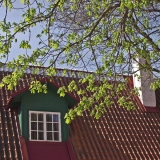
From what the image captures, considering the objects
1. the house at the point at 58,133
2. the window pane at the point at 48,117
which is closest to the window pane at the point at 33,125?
the house at the point at 58,133

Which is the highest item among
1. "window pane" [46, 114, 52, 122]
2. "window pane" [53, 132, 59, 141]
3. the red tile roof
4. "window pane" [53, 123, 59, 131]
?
"window pane" [46, 114, 52, 122]

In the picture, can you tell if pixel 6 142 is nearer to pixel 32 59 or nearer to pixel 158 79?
pixel 32 59

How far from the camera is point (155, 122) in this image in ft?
59.5

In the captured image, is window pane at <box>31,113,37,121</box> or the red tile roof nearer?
the red tile roof

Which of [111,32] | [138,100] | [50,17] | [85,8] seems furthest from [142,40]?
[138,100]

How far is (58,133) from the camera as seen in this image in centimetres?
1586

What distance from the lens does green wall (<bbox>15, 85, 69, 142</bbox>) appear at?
15.5 metres

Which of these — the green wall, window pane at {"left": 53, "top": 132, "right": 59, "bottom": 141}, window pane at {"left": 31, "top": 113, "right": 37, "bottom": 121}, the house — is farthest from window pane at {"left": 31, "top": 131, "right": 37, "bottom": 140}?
window pane at {"left": 53, "top": 132, "right": 59, "bottom": 141}

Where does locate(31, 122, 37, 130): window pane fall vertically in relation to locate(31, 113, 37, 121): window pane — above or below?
below

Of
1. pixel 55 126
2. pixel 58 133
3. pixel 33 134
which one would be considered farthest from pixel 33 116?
pixel 58 133

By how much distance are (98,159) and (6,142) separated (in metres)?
2.84

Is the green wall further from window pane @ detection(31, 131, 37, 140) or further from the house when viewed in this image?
window pane @ detection(31, 131, 37, 140)

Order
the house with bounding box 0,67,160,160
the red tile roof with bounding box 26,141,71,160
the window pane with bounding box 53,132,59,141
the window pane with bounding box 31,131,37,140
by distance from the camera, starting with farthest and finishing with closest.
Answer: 1. the window pane with bounding box 53,132,59,141
2. the window pane with bounding box 31,131,37,140
3. the house with bounding box 0,67,160,160
4. the red tile roof with bounding box 26,141,71,160

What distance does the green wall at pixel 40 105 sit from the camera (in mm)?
15530
